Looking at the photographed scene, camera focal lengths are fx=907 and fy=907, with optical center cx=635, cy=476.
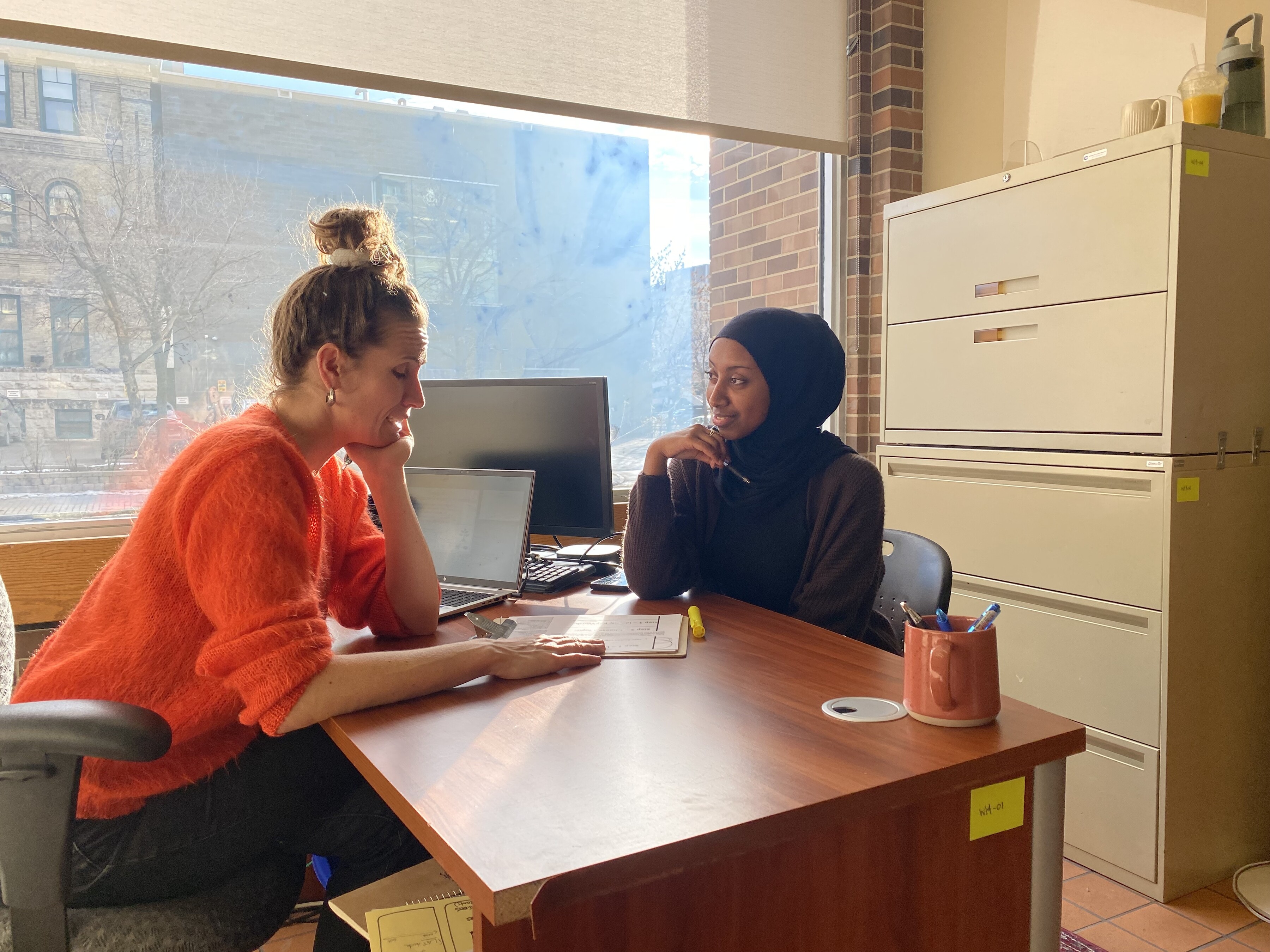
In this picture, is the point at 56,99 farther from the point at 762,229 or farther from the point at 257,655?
the point at 762,229

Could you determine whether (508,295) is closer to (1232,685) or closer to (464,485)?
(464,485)

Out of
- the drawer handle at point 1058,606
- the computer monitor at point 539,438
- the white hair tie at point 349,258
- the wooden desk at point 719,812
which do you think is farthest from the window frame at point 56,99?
the drawer handle at point 1058,606

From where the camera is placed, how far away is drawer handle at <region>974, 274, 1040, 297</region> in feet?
7.38

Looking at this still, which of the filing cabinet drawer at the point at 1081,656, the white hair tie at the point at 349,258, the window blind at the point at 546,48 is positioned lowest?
the filing cabinet drawer at the point at 1081,656

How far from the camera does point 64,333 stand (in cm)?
220

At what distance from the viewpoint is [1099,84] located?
263 centimetres

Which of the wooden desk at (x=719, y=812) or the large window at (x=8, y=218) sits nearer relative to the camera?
the wooden desk at (x=719, y=812)

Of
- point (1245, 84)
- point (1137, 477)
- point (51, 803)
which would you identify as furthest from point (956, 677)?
point (1245, 84)

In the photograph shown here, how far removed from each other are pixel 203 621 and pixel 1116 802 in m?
2.01

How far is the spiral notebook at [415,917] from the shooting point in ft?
3.20

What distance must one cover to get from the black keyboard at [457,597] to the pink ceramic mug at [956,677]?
36.5 inches

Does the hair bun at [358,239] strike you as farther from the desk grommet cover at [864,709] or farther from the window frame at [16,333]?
the window frame at [16,333]


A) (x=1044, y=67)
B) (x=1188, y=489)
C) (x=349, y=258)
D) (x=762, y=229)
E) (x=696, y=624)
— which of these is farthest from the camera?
(x=762, y=229)

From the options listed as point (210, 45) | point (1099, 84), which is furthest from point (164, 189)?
point (1099, 84)
